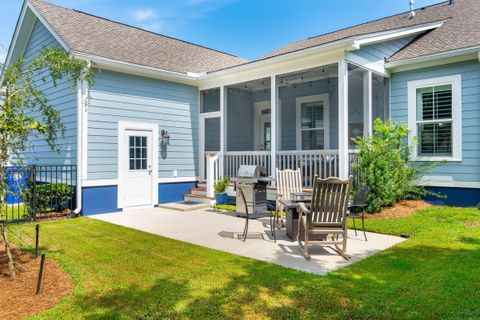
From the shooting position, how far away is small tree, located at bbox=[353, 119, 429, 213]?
7.40m

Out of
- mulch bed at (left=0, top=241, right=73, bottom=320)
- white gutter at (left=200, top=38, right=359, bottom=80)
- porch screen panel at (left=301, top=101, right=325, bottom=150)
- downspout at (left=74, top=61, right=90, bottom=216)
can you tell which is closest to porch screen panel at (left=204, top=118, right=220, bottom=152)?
white gutter at (left=200, top=38, right=359, bottom=80)

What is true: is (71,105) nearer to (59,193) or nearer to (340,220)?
(59,193)

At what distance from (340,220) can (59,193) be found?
6.59 metres

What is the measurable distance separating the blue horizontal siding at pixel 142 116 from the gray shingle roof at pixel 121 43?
1.96 feet

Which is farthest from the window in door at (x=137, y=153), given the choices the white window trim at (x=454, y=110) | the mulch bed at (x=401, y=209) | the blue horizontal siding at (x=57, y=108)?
the white window trim at (x=454, y=110)

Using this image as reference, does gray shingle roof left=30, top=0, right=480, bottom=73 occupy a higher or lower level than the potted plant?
higher

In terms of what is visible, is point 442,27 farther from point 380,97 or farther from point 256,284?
point 256,284

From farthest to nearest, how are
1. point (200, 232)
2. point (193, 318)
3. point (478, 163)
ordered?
point (478, 163)
point (200, 232)
point (193, 318)

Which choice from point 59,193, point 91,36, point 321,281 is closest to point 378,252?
point 321,281

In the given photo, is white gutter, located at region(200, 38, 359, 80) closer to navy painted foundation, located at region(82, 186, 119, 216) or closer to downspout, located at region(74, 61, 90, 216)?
downspout, located at region(74, 61, 90, 216)

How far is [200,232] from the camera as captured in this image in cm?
627

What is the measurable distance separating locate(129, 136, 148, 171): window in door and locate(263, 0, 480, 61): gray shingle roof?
4567 millimetres

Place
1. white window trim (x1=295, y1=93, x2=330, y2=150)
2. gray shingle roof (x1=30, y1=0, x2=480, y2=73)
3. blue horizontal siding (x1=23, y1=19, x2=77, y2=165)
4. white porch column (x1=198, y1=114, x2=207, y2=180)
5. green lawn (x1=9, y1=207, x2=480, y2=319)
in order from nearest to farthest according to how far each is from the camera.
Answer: green lawn (x1=9, y1=207, x2=480, y2=319)
blue horizontal siding (x1=23, y1=19, x2=77, y2=165)
gray shingle roof (x1=30, y1=0, x2=480, y2=73)
white porch column (x1=198, y1=114, x2=207, y2=180)
white window trim (x1=295, y1=93, x2=330, y2=150)

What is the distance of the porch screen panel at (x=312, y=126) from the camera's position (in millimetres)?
11352
